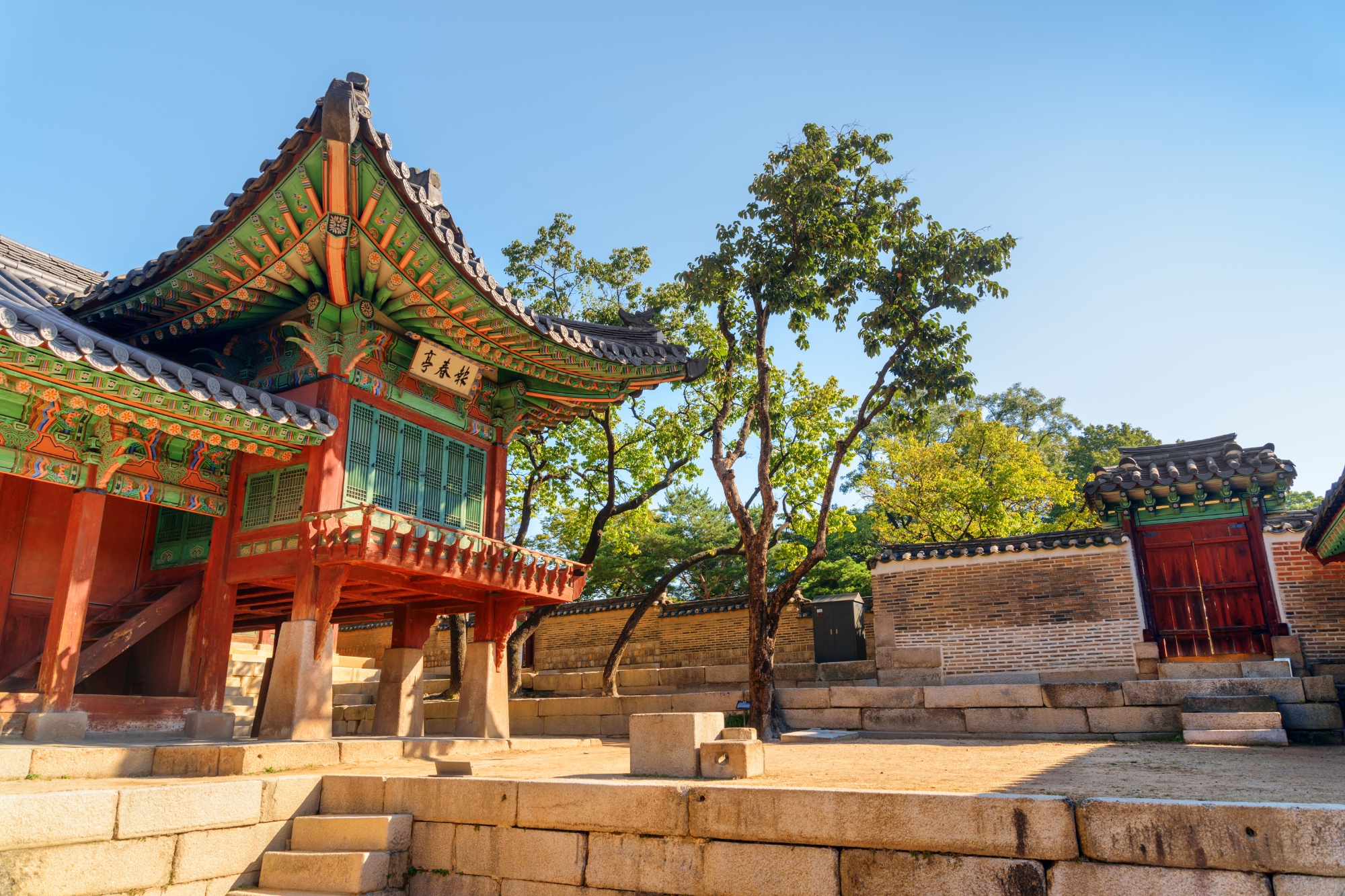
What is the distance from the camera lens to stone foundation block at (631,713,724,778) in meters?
7.26

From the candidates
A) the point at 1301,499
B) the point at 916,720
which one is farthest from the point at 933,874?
the point at 1301,499

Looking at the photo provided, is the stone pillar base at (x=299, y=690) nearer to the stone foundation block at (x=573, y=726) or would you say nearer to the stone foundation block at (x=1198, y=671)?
the stone foundation block at (x=573, y=726)

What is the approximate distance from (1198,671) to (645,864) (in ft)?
36.7

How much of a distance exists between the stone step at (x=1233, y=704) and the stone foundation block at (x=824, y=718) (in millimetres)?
4593

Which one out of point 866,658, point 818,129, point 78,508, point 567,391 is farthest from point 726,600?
point 78,508

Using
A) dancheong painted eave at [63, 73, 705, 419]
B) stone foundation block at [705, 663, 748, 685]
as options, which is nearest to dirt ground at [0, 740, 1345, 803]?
stone foundation block at [705, 663, 748, 685]

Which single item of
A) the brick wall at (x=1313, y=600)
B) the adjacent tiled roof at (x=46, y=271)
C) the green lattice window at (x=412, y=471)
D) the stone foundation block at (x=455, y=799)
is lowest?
the stone foundation block at (x=455, y=799)

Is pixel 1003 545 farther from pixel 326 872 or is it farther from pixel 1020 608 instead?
pixel 326 872

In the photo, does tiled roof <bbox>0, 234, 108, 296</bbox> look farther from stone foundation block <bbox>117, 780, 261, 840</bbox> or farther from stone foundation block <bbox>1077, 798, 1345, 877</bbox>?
stone foundation block <bbox>1077, 798, 1345, 877</bbox>

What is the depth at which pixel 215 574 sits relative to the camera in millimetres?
10891

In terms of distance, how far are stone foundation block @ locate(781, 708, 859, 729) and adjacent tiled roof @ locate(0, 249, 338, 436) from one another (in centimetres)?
848

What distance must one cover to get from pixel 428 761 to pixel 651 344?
725 centimetres

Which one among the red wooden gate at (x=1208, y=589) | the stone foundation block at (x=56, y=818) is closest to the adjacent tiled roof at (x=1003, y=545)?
the red wooden gate at (x=1208, y=589)

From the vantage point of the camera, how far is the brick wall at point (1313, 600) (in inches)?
512
